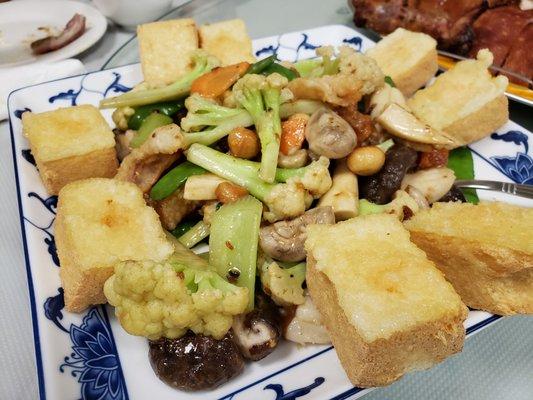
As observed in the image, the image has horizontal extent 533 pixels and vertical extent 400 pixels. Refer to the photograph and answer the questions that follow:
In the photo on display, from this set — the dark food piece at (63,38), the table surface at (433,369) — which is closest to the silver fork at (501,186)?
the table surface at (433,369)

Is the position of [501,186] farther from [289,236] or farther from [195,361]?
[195,361]

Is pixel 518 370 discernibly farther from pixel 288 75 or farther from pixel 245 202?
pixel 288 75

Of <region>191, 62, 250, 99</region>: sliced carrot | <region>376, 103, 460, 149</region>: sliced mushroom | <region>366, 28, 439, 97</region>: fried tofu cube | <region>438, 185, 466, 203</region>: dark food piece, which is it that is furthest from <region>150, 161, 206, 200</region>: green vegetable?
<region>366, 28, 439, 97</region>: fried tofu cube

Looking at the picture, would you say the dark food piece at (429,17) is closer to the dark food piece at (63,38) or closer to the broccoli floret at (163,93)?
the broccoli floret at (163,93)

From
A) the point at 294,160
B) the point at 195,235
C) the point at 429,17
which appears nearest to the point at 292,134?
the point at 294,160

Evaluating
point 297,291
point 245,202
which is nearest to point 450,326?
point 297,291

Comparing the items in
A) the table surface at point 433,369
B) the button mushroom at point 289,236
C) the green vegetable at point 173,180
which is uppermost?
the green vegetable at point 173,180

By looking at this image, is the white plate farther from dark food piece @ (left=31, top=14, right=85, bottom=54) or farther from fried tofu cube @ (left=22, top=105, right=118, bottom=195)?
fried tofu cube @ (left=22, top=105, right=118, bottom=195)
